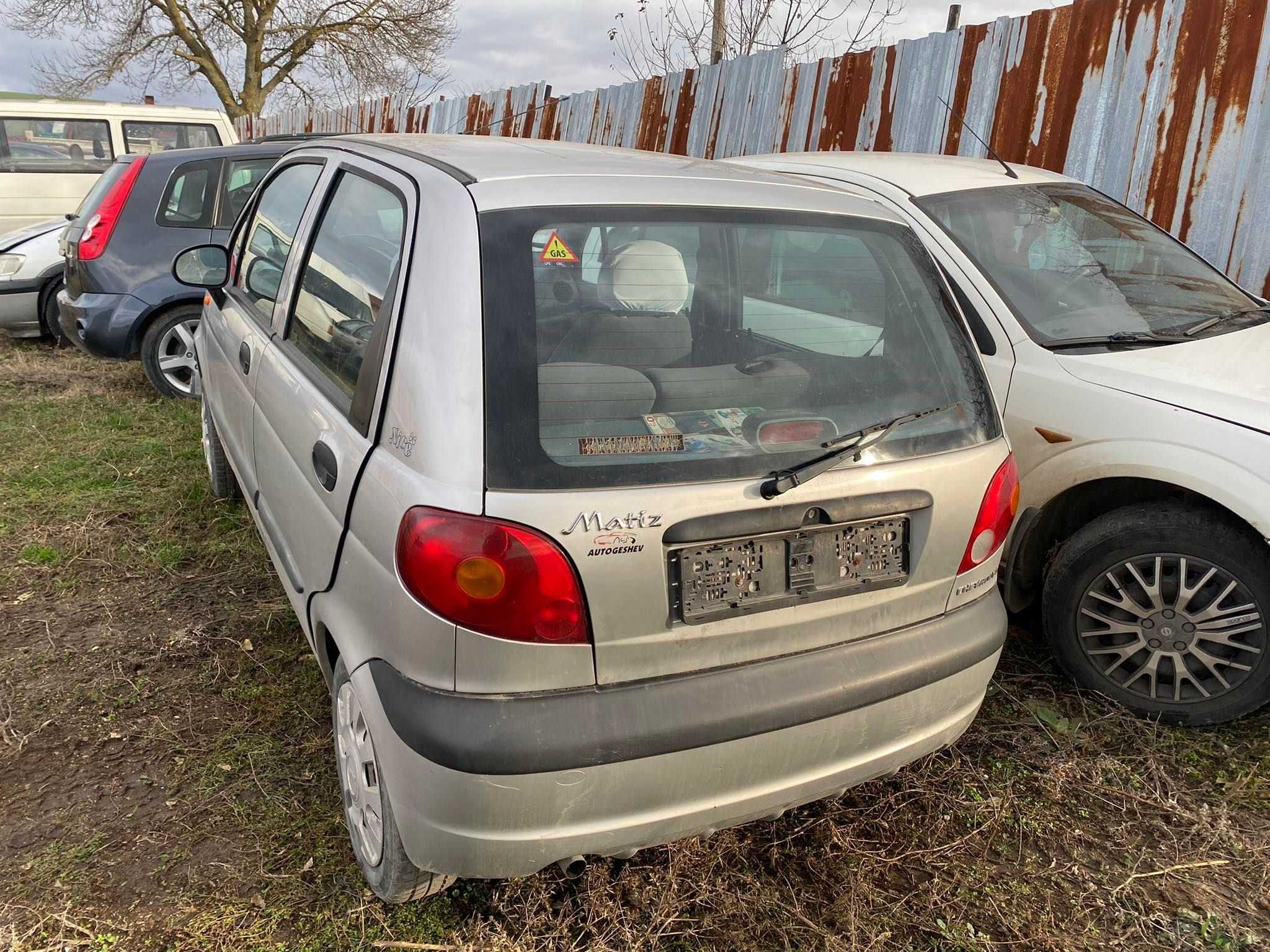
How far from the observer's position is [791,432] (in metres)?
1.99

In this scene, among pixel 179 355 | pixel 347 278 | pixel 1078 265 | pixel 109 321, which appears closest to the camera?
pixel 347 278

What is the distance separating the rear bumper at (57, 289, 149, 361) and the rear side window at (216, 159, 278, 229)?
2.75 ft

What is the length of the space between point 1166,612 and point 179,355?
6.36 metres

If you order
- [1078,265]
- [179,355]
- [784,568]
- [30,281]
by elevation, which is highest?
[1078,265]

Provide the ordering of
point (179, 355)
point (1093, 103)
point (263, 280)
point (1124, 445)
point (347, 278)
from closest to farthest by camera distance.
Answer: point (347, 278) → point (1124, 445) → point (263, 280) → point (1093, 103) → point (179, 355)

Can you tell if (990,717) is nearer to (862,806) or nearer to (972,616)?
(862,806)

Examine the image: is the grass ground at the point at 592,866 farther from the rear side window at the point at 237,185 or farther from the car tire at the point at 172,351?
the rear side window at the point at 237,185

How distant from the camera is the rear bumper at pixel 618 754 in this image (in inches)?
69.1

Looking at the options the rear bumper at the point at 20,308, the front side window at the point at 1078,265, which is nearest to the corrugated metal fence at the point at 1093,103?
the front side window at the point at 1078,265

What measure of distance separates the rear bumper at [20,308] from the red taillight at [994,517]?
8.95 metres

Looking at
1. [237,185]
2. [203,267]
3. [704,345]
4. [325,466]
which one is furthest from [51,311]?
[704,345]

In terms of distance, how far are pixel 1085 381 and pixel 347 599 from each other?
94.2 inches

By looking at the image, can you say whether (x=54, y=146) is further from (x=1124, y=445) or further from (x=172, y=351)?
(x=1124, y=445)

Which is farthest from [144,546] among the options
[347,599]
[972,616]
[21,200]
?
[21,200]
